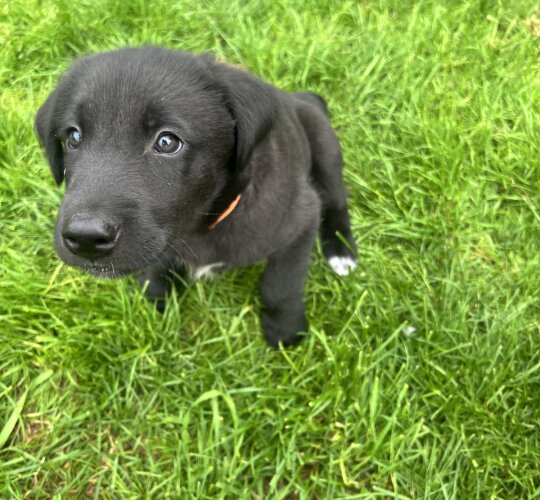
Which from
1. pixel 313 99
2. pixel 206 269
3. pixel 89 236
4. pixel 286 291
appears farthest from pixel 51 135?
pixel 313 99

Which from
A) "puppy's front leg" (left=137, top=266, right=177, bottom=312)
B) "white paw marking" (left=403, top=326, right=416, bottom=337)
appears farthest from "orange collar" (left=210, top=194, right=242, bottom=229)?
"white paw marking" (left=403, top=326, right=416, bottom=337)

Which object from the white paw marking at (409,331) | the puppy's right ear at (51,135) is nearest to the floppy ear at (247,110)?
the puppy's right ear at (51,135)

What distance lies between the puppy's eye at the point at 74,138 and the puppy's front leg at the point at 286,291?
0.93 meters

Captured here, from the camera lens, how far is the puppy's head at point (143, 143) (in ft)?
5.26

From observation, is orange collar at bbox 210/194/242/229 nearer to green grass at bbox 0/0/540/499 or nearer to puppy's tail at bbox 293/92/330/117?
green grass at bbox 0/0/540/499

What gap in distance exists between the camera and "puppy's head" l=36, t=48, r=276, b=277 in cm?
160

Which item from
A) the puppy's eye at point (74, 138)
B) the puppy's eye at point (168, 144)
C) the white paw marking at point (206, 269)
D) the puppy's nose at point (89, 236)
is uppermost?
the puppy's eye at point (168, 144)

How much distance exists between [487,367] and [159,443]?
143cm

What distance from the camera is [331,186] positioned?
264 cm

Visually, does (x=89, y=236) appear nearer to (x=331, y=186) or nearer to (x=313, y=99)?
(x=331, y=186)

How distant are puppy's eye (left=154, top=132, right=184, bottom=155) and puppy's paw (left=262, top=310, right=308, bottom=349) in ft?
3.21

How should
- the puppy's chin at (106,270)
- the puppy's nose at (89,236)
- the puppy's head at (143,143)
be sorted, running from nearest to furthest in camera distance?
the puppy's nose at (89,236), the puppy's head at (143,143), the puppy's chin at (106,270)

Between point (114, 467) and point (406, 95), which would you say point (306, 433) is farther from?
point (406, 95)

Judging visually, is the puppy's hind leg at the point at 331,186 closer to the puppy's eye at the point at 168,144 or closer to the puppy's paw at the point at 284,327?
the puppy's paw at the point at 284,327
